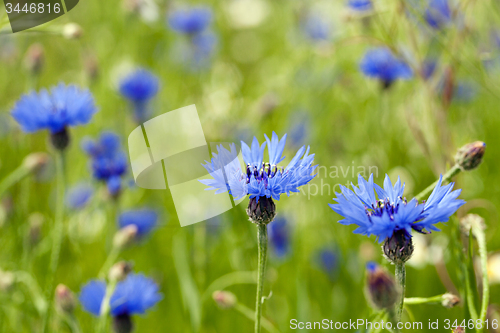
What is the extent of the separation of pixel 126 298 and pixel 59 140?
1.48 feet

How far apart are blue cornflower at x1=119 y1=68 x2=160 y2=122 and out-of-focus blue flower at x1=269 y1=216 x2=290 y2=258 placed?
0.78 metres

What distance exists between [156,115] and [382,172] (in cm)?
121

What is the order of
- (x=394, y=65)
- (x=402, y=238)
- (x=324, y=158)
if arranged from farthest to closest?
(x=324, y=158) < (x=394, y=65) < (x=402, y=238)

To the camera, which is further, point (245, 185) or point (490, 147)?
point (490, 147)

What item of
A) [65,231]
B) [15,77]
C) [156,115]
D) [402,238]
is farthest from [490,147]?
[15,77]

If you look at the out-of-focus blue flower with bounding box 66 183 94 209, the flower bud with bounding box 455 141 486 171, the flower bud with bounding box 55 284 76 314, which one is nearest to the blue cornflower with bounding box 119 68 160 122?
the out-of-focus blue flower with bounding box 66 183 94 209

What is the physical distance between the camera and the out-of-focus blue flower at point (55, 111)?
3.65 ft

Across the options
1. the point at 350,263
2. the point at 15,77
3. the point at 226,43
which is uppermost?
the point at 226,43

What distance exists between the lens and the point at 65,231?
1.47 metres

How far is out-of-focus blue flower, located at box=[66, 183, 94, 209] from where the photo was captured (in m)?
1.74

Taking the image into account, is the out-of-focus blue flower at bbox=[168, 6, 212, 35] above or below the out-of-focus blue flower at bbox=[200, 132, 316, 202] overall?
above

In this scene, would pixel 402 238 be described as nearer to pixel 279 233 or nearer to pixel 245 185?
pixel 245 185

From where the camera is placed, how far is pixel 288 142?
215 centimetres

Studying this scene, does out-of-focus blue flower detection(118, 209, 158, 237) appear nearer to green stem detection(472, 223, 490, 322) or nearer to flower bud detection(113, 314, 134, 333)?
flower bud detection(113, 314, 134, 333)
